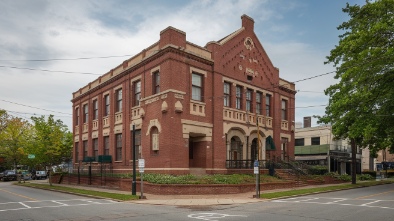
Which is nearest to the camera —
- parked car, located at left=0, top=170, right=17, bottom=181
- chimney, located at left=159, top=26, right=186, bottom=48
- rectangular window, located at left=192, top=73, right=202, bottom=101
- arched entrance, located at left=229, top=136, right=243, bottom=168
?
chimney, located at left=159, top=26, right=186, bottom=48

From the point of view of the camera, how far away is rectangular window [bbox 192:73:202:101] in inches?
1097

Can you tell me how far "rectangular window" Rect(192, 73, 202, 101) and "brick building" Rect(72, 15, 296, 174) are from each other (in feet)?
0.25

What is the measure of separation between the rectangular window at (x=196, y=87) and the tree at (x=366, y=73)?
9800mm

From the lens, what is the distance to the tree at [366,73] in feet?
77.3

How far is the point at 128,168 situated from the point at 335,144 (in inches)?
1358

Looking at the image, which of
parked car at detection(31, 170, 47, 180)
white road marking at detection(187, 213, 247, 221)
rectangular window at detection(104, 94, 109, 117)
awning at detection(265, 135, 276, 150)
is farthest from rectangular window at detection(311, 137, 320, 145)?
white road marking at detection(187, 213, 247, 221)

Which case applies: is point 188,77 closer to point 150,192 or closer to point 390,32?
point 150,192

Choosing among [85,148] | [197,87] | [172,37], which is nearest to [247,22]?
[197,87]

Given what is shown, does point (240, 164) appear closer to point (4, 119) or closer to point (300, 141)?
point (300, 141)

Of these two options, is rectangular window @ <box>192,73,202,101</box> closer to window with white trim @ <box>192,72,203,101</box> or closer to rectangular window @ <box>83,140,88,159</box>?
Result: window with white trim @ <box>192,72,203,101</box>

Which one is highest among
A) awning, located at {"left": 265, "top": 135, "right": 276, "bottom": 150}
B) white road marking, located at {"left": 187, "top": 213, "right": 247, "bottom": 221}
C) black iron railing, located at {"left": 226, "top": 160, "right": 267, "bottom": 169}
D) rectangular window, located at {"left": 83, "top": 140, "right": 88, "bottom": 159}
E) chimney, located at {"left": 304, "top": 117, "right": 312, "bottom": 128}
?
chimney, located at {"left": 304, "top": 117, "right": 312, "bottom": 128}

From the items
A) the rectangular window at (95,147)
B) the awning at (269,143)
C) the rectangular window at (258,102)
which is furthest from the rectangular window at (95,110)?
the awning at (269,143)

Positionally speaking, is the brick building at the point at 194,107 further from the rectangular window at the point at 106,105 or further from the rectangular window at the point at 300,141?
the rectangular window at the point at 300,141

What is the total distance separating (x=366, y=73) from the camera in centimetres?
2456
